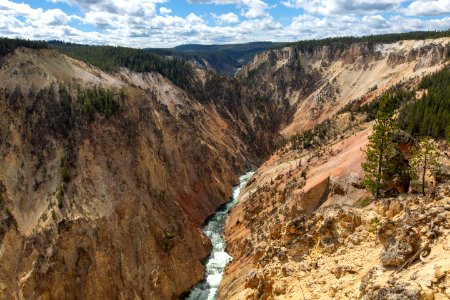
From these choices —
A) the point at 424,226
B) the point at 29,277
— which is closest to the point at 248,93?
the point at 29,277

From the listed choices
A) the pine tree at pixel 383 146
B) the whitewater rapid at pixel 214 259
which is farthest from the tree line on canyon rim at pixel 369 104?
the whitewater rapid at pixel 214 259

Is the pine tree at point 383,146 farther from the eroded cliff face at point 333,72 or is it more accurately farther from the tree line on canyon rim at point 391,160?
the eroded cliff face at point 333,72

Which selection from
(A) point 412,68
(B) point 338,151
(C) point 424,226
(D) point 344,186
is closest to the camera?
(C) point 424,226

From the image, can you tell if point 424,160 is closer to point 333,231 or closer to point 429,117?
point 333,231

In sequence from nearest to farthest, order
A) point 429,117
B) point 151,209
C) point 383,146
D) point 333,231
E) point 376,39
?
1. point 333,231
2. point 383,146
3. point 151,209
4. point 429,117
5. point 376,39

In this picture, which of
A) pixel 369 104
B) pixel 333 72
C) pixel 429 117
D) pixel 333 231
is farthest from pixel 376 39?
pixel 333 231

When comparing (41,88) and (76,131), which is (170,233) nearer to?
(76,131)
